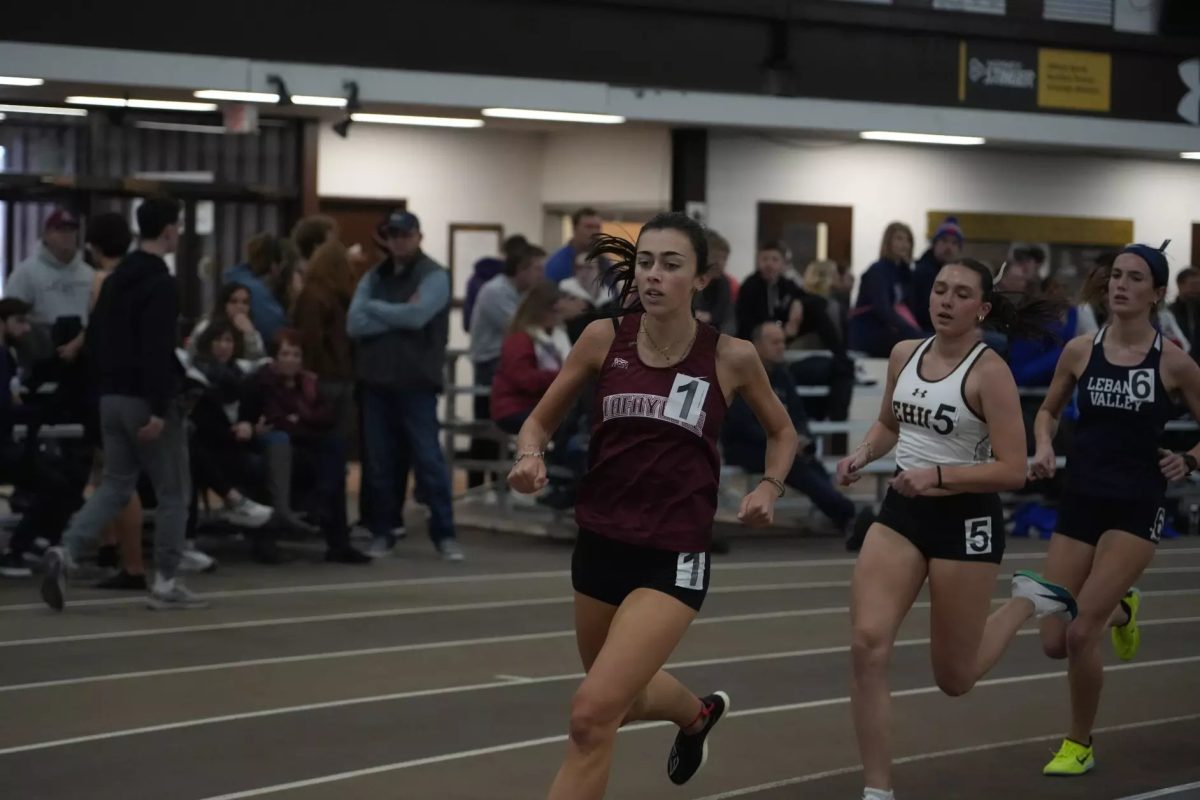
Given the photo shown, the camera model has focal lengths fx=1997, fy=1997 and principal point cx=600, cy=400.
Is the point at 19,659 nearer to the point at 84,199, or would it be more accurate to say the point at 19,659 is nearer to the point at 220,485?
the point at 220,485

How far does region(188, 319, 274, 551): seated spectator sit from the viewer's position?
41.9ft

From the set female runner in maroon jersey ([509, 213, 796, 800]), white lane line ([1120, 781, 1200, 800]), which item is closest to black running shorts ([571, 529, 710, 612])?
female runner in maroon jersey ([509, 213, 796, 800])

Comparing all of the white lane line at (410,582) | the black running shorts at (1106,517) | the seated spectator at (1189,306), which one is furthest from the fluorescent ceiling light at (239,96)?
the black running shorts at (1106,517)

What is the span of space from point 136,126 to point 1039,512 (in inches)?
332

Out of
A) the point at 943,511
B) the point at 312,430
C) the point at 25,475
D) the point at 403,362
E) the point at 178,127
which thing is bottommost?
the point at 25,475

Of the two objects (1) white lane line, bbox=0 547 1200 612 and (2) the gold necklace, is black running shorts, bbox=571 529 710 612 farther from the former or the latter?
(1) white lane line, bbox=0 547 1200 612

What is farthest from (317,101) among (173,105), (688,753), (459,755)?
(688,753)

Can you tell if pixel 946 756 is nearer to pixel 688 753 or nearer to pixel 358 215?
pixel 688 753

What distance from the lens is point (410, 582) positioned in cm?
1254

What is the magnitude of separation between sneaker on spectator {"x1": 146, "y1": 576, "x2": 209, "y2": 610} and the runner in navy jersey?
5.20 metres

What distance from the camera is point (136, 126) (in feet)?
57.5

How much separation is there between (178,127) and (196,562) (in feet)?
20.4

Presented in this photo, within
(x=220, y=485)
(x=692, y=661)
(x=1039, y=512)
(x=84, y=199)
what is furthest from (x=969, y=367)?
(x=84, y=199)

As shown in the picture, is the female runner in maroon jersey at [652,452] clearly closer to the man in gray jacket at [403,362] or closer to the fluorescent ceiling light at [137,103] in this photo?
the man in gray jacket at [403,362]
